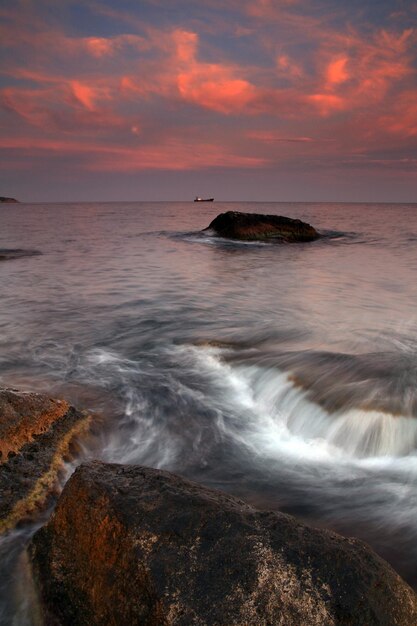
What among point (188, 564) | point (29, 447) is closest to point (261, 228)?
point (29, 447)

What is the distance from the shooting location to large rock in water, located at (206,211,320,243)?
26.1 meters

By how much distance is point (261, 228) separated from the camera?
2600 centimetres

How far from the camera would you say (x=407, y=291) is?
13.9m

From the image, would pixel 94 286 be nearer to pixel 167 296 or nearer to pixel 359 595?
pixel 167 296

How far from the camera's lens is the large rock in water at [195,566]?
7.18 ft

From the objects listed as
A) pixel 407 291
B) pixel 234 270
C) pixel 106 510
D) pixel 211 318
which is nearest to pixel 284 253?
pixel 234 270

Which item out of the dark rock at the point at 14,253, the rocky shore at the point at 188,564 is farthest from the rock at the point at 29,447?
the dark rock at the point at 14,253

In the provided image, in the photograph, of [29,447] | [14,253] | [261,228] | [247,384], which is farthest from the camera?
[261,228]

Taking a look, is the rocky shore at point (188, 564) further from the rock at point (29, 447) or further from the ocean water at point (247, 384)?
the rock at point (29, 447)

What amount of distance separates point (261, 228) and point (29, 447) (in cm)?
2309

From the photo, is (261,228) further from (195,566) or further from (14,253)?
(195,566)

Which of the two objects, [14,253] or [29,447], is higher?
[14,253]

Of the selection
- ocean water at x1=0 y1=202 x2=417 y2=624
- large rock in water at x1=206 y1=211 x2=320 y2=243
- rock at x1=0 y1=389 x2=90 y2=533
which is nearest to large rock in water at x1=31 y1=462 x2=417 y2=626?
ocean water at x1=0 y1=202 x2=417 y2=624

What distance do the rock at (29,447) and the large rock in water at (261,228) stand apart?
22.3 metres
